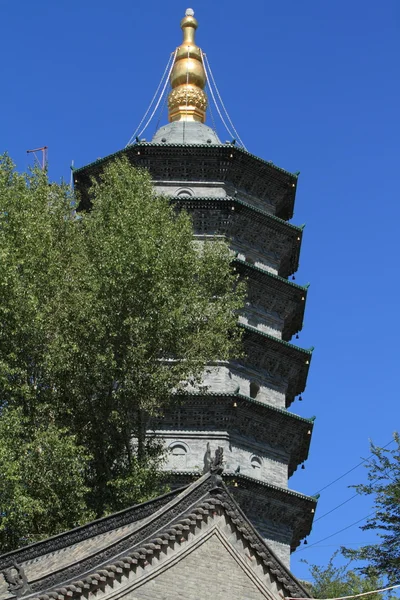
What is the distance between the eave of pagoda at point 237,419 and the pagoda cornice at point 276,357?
59.7 inches

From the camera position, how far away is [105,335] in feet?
65.8

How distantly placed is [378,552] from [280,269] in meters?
11.2

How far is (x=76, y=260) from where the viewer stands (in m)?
21.6

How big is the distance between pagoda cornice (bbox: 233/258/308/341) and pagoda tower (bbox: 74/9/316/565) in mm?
31

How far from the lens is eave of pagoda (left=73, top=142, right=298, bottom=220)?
29.1 m

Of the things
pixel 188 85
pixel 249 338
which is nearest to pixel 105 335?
pixel 249 338

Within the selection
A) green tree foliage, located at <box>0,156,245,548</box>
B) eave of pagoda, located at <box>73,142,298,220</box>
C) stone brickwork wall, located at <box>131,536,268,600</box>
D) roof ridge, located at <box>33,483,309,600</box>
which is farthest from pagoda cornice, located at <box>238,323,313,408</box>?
stone brickwork wall, located at <box>131,536,268,600</box>

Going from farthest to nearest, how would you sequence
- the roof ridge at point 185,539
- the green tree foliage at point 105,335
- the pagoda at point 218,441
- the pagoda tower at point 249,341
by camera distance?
1. the pagoda tower at point 249,341
2. the green tree foliage at point 105,335
3. the pagoda at point 218,441
4. the roof ridge at point 185,539

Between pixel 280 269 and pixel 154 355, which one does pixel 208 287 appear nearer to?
pixel 154 355

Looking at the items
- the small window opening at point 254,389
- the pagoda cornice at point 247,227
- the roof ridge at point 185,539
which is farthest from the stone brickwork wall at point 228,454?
the roof ridge at point 185,539

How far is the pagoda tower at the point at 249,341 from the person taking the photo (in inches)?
993

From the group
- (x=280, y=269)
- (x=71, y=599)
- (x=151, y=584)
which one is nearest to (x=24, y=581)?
(x=71, y=599)

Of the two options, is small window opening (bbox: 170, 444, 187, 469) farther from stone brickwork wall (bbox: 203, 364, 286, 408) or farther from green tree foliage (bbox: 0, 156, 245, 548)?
green tree foliage (bbox: 0, 156, 245, 548)

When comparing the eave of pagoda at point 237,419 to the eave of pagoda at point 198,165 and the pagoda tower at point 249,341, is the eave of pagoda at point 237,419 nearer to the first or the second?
the pagoda tower at point 249,341
